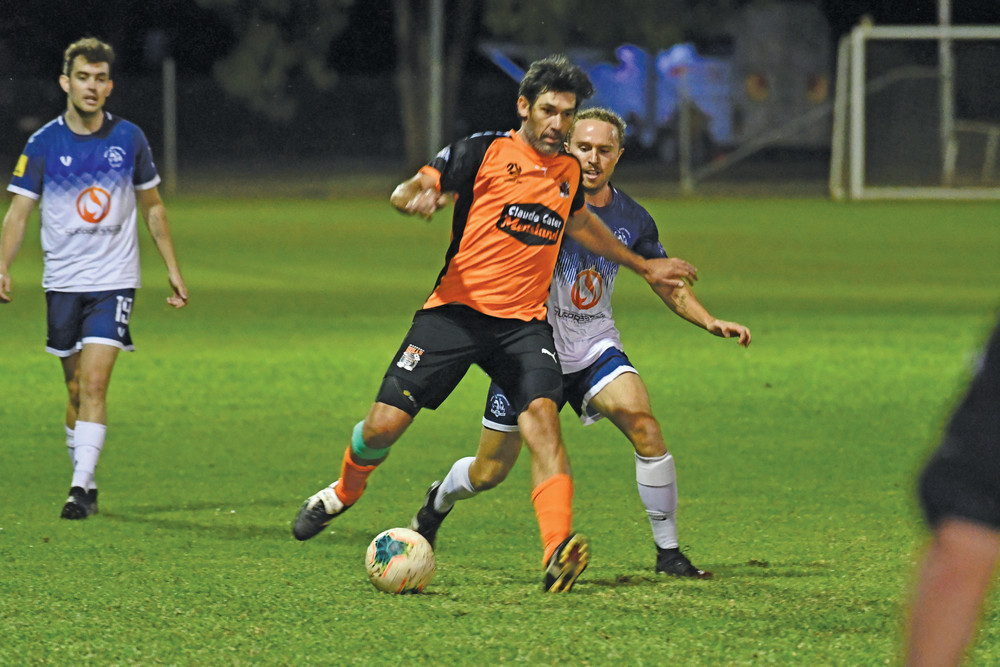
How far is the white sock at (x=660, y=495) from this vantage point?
5.85m

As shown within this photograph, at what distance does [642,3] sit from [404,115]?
7418mm

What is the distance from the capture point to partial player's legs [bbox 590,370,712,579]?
5828 mm

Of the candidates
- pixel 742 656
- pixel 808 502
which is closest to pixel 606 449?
pixel 808 502

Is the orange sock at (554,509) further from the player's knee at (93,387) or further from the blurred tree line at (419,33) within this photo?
the blurred tree line at (419,33)

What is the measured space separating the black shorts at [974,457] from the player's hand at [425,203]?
2.90m

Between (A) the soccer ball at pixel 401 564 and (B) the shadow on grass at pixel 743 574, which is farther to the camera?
(B) the shadow on grass at pixel 743 574

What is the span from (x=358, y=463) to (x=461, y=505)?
1468mm

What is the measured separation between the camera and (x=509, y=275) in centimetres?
583

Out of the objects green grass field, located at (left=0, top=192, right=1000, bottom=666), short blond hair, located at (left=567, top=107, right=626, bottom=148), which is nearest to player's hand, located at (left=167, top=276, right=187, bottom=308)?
green grass field, located at (left=0, top=192, right=1000, bottom=666)

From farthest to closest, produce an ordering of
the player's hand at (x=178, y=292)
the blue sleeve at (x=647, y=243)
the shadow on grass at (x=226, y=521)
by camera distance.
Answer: the player's hand at (x=178, y=292) → the shadow on grass at (x=226, y=521) → the blue sleeve at (x=647, y=243)

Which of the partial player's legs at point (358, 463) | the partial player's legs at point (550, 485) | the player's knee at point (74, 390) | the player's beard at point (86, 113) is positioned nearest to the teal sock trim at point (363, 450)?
the partial player's legs at point (358, 463)

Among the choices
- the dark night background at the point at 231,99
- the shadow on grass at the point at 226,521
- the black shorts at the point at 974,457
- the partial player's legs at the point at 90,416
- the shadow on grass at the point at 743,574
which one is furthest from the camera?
the dark night background at the point at 231,99

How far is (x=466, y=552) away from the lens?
6.28m

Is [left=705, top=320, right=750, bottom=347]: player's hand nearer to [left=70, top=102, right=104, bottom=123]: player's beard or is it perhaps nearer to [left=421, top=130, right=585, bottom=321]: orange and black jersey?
[left=421, top=130, right=585, bottom=321]: orange and black jersey
